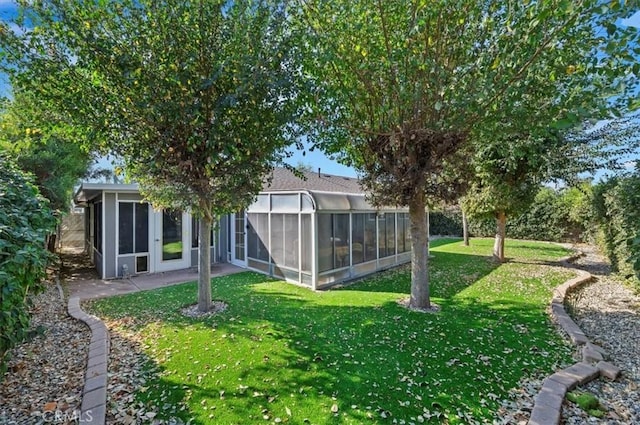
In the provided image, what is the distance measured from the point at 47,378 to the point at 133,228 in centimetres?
774

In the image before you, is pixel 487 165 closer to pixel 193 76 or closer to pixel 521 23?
pixel 521 23

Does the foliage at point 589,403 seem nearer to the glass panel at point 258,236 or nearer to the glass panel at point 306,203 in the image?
the glass panel at point 306,203

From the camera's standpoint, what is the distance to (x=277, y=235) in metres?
10.5

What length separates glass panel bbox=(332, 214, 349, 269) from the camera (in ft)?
32.2

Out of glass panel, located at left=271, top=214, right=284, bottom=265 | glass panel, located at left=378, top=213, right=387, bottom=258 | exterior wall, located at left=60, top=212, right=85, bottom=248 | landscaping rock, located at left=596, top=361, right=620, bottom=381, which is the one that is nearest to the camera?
landscaping rock, located at left=596, top=361, right=620, bottom=381

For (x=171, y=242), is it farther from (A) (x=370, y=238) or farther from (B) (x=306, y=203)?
(A) (x=370, y=238)

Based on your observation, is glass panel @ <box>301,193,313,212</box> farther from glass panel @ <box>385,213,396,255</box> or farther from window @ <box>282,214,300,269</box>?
glass panel @ <box>385,213,396,255</box>

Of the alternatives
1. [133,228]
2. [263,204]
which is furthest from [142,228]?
[263,204]

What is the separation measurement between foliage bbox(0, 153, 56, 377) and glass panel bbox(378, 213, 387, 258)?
9.77 m

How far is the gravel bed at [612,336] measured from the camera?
3.44 meters

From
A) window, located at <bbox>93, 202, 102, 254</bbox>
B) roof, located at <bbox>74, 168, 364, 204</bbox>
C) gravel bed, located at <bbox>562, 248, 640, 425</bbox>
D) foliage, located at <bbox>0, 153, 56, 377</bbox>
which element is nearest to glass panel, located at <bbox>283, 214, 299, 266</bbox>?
roof, located at <bbox>74, 168, 364, 204</bbox>

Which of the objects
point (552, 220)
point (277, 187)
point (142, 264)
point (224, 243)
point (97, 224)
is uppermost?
point (277, 187)

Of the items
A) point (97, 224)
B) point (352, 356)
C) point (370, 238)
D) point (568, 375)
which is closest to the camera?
point (568, 375)

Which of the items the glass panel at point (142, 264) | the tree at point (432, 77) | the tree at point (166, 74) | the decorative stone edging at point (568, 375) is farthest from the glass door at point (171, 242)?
the decorative stone edging at point (568, 375)
